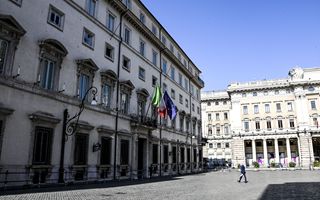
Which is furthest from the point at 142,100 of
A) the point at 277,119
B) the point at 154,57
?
the point at 277,119

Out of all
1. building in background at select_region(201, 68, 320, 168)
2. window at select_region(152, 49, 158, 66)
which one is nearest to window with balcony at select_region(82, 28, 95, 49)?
window at select_region(152, 49, 158, 66)

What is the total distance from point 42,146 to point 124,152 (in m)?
10.2

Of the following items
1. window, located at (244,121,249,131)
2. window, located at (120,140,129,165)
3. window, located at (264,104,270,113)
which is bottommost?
window, located at (120,140,129,165)

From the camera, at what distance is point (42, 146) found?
17.7m

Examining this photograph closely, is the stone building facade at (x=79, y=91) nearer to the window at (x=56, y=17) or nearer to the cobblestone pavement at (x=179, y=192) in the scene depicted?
the window at (x=56, y=17)

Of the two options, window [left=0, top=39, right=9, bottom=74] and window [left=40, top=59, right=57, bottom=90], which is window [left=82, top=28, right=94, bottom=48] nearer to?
window [left=40, top=59, right=57, bottom=90]

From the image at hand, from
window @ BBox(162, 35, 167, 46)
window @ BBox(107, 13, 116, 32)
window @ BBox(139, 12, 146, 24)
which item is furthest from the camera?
window @ BBox(162, 35, 167, 46)

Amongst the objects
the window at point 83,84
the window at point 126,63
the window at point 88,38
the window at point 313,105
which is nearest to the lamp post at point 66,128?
the window at point 83,84

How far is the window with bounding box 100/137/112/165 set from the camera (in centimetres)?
2348

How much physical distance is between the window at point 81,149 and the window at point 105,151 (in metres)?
2.09

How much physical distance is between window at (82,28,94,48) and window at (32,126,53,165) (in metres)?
8.13

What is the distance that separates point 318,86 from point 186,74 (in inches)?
1753

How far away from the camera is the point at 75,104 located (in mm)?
20875

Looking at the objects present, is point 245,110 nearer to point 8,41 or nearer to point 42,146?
point 42,146
